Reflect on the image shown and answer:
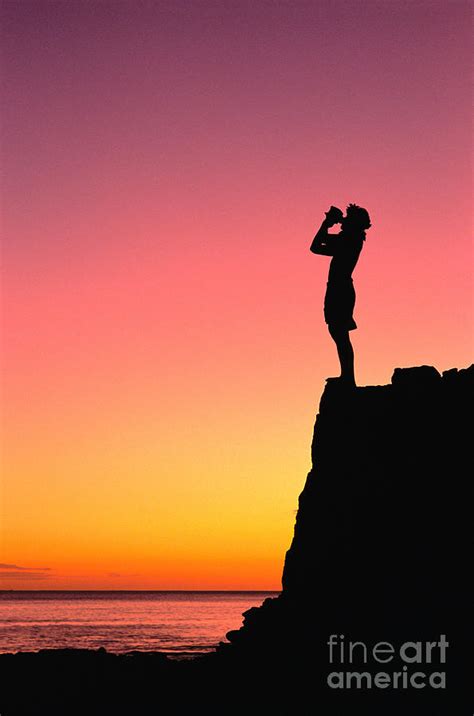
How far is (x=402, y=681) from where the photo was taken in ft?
44.1

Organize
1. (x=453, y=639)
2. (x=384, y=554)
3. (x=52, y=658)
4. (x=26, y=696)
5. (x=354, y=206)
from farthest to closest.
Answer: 1. (x=52, y=658)
2. (x=26, y=696)
3. (x=354, y=206)
4. (x=384, y=554)
5. (x=453, y=639)

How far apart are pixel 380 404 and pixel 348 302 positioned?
182cm

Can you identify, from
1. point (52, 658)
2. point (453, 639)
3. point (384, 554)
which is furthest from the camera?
point (52, 658)

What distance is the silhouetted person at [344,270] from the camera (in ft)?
50.9

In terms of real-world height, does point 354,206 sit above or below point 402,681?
above

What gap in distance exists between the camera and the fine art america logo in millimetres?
13344

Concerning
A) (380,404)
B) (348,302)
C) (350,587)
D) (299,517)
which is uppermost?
(348,302)

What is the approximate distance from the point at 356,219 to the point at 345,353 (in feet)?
7.35

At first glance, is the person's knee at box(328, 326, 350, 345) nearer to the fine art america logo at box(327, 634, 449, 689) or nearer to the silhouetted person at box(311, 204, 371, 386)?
the silhouetted person at box(311, 204, 371, 386)

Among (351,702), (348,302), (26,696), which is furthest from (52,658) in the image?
(348,302)

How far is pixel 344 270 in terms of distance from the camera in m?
15.6

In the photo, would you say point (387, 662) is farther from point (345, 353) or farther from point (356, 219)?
point (356, 219)

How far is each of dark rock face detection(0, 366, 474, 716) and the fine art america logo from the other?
0.10ft

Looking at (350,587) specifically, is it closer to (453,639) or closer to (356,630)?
(356,630)
